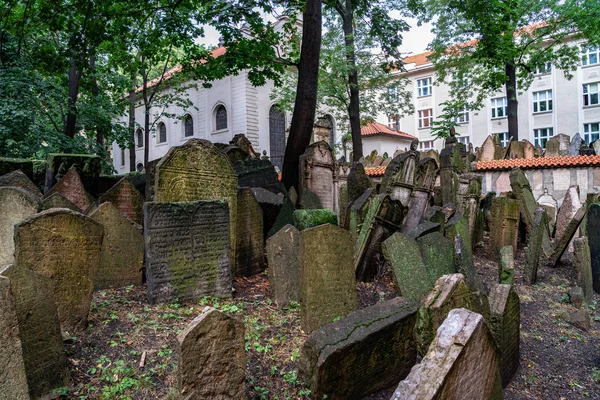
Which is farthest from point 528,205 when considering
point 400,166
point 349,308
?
point 349,308

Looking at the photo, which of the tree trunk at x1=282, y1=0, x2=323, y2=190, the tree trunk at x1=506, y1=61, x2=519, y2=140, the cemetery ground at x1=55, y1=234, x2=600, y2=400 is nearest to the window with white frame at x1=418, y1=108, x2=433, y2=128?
the tree trunk at x1=506, y1=61, x2=519, y2=140

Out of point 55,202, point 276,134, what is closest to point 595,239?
point 55,202

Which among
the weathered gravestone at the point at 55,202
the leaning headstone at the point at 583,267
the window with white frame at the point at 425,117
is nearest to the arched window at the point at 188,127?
the window with white frame at the point at 425,117

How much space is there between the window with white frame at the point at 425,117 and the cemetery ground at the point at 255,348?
34.3 meters

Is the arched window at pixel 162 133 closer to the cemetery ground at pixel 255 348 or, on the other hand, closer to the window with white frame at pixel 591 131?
the cemetery ground at pixel 255 348

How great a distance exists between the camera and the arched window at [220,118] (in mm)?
28959

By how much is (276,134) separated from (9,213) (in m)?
25.6

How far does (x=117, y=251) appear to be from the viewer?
14.9 feet

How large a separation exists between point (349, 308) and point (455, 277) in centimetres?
114

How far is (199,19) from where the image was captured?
10.8m

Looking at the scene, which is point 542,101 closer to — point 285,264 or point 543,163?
point 543,163

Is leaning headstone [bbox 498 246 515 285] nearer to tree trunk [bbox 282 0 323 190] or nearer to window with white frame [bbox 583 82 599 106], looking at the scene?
tree trunk [bbox 282 0 323 190]

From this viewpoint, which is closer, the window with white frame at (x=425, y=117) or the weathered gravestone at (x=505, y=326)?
the weathered gravestone at (x=505, y=326)

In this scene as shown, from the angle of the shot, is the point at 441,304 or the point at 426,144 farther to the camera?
the point at 426,144
